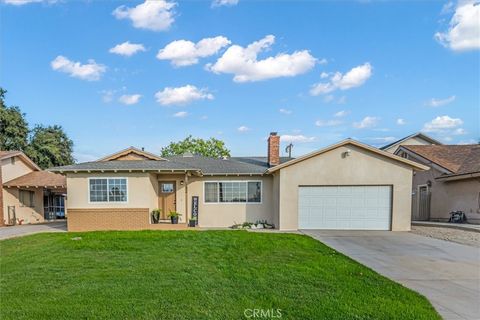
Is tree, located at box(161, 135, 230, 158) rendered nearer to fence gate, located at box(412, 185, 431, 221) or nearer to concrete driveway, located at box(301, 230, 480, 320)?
fence gate, located at box(412, 185, 431, 221)

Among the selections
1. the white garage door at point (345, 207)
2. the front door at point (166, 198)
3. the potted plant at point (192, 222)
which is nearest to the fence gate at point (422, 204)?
the white garage door at point (345, 207)

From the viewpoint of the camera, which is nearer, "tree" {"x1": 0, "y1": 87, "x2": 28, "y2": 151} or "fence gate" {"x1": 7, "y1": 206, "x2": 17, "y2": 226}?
"fence gate" {"x1": 7, "y1": 206, "x2": 17, "y2": 226}

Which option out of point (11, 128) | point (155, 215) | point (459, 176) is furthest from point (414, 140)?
point (11, 128)

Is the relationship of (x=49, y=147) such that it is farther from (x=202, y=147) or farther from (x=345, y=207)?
(x=345, y=207)

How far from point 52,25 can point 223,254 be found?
11.3 metres

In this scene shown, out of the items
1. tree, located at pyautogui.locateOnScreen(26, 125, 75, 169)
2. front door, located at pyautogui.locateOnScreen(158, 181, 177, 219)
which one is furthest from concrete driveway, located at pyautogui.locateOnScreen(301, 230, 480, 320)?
tree, located at pyautogui.locateOnScreen(26, 125, 75, 169)

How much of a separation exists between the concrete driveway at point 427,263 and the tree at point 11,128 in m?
33.2

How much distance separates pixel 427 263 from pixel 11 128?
37547 mm

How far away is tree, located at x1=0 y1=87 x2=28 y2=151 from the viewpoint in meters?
31.4

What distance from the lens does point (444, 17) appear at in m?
11.1

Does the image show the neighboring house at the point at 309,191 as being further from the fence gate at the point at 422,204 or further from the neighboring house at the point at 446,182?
the fence gate at the point at 422,204

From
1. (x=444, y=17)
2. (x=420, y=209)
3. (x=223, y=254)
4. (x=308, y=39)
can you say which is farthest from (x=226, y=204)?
(x=420, y=209)

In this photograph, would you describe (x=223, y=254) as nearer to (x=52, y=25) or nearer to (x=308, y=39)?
(x=308, y=39)

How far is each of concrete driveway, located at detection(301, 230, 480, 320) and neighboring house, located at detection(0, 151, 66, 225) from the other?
731 inches
